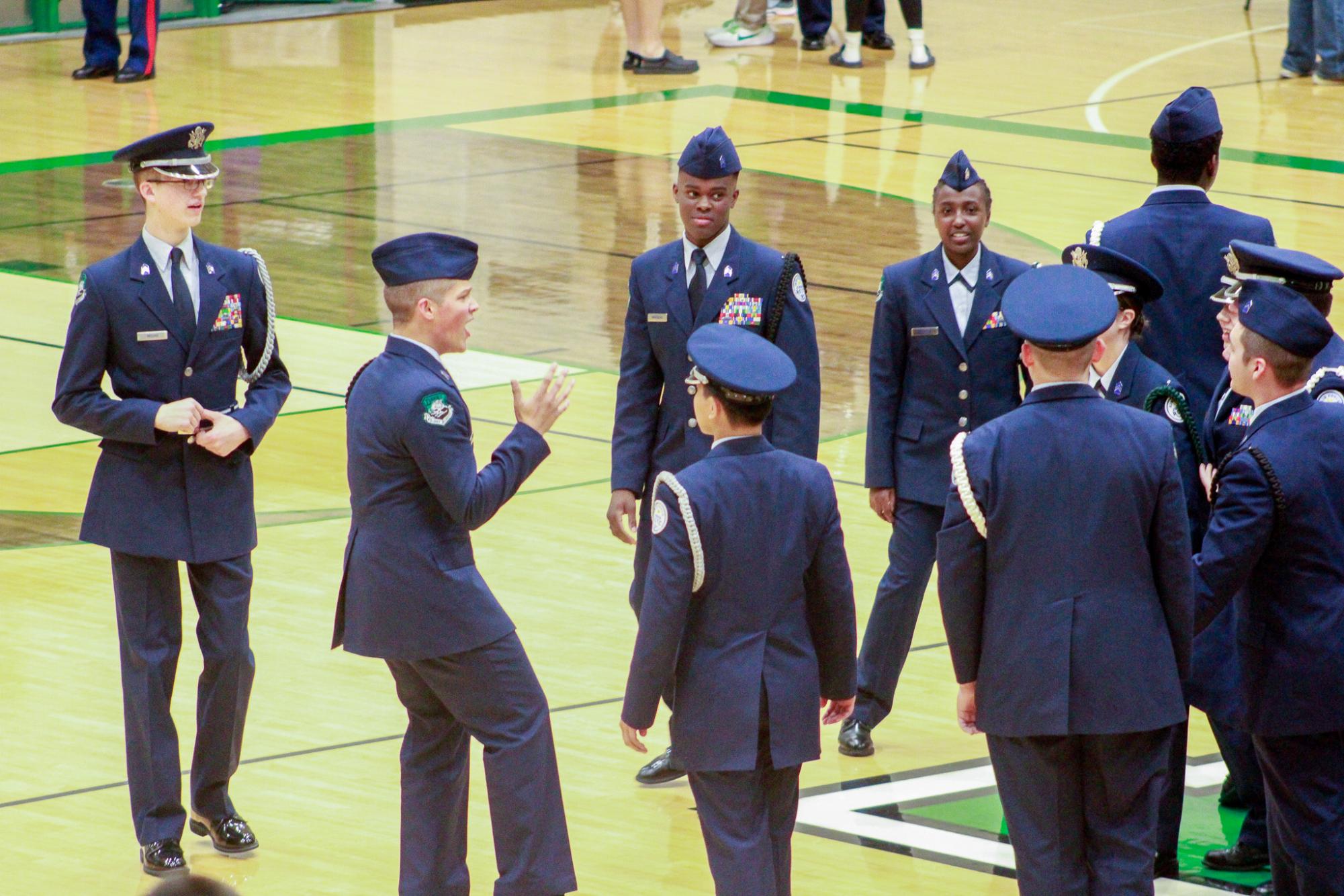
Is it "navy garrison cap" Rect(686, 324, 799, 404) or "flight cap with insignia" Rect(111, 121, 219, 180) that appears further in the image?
"flight cap with insignia" Rect(111, 121, 219, 180)

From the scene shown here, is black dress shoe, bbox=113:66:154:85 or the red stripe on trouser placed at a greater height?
the red stripe on trouser

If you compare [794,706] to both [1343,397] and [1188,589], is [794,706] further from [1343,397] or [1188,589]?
[1343,397]

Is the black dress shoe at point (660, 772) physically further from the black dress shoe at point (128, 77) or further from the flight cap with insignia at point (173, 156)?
the black dress shoe at point (128, 77)

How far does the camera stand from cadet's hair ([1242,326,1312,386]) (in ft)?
12.9

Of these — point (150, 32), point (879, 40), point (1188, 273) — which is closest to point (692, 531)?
point (1188, 273)

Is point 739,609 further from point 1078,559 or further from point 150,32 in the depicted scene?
point 150,32

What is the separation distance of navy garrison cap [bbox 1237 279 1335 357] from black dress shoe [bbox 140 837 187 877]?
2485 mm

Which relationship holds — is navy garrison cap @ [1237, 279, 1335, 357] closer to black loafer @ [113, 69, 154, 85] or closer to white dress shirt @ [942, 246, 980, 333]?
white dress shirt @ [942, 246, 980, 333]

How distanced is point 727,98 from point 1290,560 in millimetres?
11469

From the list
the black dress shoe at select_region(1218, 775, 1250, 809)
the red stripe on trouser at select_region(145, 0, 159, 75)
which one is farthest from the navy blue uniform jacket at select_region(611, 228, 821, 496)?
the red stripe on trouser at select_region(145, 0, 159, 75)

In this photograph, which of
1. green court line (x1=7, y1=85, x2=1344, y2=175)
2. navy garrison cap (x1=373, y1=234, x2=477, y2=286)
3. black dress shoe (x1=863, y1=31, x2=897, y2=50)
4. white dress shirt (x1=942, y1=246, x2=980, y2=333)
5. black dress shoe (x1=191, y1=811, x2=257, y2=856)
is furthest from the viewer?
black dress shoe (x1=863, y1=31, x2=897, y2=50)

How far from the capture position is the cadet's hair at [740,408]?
3.83 meters

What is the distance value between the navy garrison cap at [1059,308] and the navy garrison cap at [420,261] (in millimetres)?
1051

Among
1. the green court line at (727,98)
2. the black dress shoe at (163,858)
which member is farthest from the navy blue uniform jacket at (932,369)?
the green court line at (727,98)
